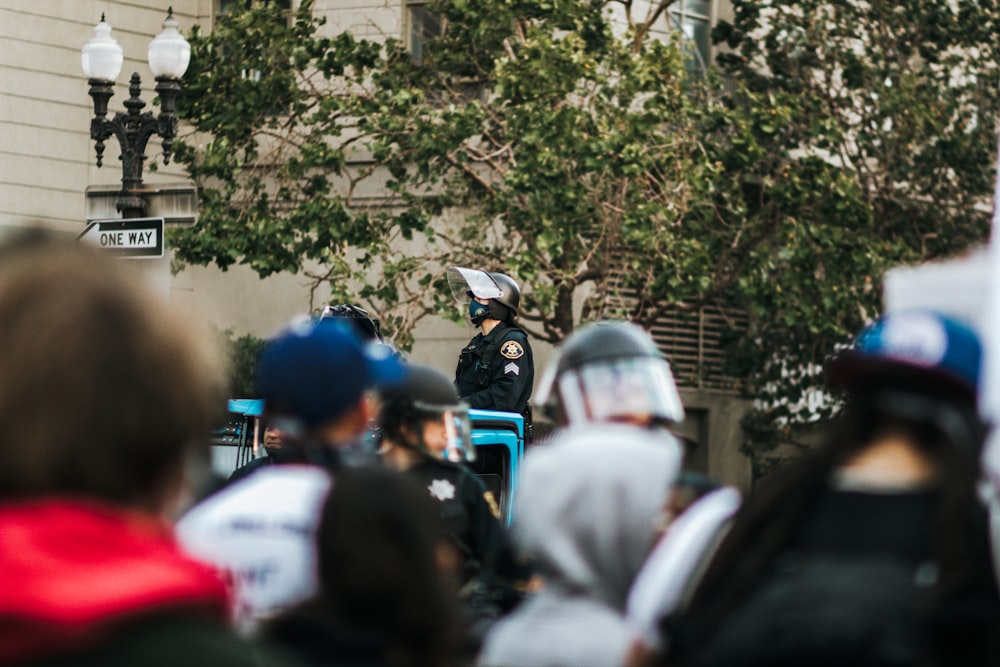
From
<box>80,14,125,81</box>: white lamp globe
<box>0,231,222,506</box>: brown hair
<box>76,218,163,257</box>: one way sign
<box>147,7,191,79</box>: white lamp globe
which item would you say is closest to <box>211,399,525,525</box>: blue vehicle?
<box>76,218,163,257</box>: one way sign

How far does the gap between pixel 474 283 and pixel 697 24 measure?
11.7 metres

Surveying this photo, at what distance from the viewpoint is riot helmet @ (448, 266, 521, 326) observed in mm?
11195

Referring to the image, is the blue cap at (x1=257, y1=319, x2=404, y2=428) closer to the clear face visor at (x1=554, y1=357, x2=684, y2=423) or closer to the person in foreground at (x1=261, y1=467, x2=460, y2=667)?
the person in foreground at (x1=261, y1=467, x2=460, y2=667)

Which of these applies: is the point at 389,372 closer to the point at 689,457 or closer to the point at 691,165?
the point at 691,165

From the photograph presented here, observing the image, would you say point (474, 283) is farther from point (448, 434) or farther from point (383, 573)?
point (383, 573)

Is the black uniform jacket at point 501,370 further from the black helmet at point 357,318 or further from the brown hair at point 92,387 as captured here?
the brown hair at point 92,387

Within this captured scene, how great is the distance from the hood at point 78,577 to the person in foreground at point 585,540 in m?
2.12

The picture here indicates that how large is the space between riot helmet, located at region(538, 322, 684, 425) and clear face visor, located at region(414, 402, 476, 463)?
5.02 ft

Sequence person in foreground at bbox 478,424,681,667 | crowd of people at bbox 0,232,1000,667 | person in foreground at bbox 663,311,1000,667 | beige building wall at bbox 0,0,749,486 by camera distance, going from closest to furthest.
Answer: crowd of people at bbox 0,232,1000,667 < person in foreground at bbox 663,311,1000,667 < person in foreground at bbox 478,424,681,667 < beige building wall at bbox 0,0,749,486

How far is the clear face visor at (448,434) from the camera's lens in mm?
6016

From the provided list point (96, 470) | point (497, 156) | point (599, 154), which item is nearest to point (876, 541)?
point (96, 470)

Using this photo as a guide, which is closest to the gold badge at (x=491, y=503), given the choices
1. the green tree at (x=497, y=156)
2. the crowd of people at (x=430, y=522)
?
the crowd of people at (x=430, y=522)

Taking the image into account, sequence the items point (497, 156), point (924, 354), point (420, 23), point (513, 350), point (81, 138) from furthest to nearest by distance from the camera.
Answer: point (81, 138) < point (420, 23) < point (497, 156) < point (513, 350) < point (924, 354)

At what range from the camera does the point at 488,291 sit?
11211 mm
